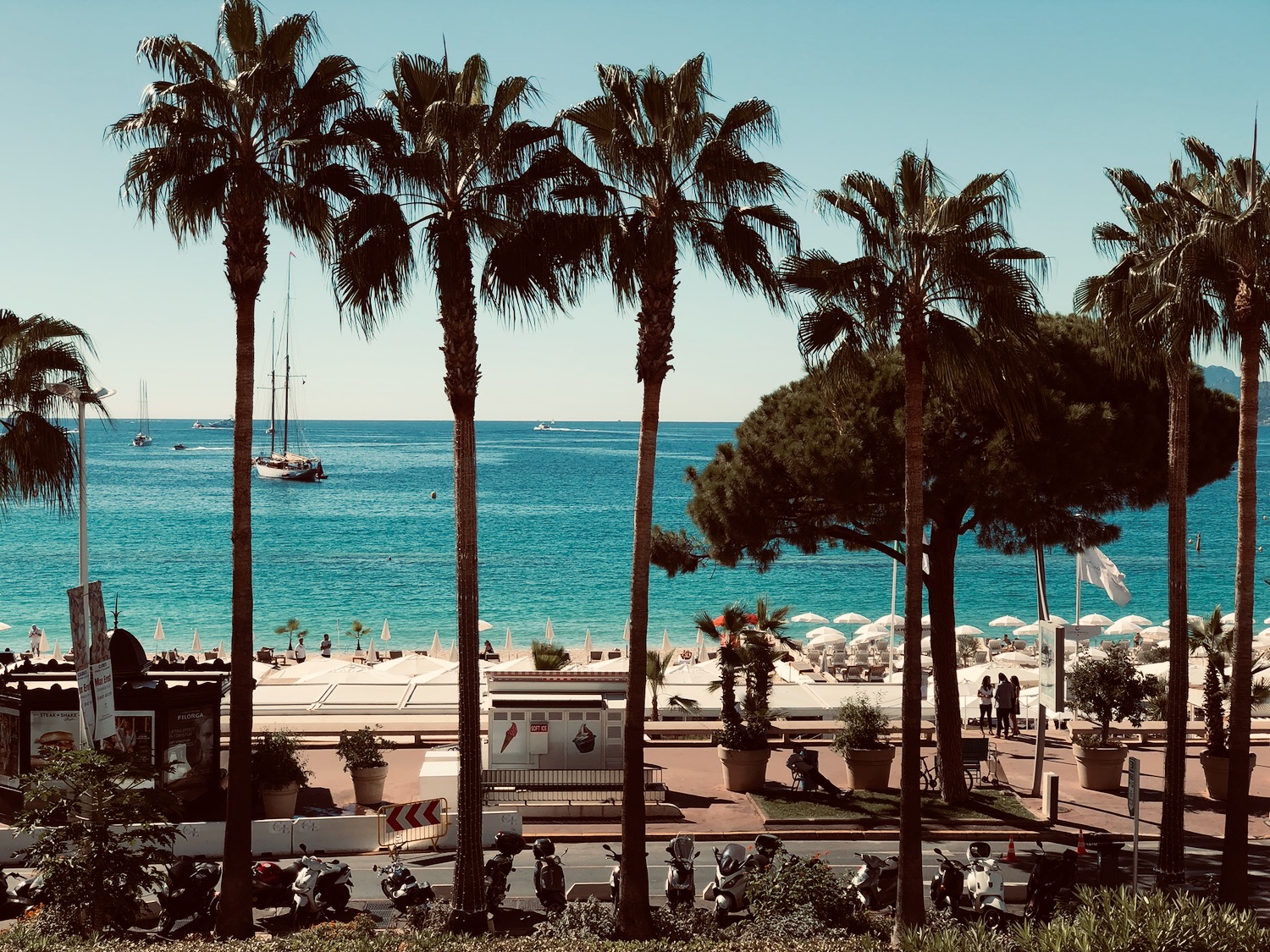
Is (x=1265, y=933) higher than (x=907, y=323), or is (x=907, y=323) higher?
(x=907, y=323)

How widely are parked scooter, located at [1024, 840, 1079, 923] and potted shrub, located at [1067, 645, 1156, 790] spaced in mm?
8075

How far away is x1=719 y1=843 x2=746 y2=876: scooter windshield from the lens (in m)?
15.9

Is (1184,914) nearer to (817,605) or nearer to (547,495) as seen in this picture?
(817,605)

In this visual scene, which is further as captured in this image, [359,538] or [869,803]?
[359,538]

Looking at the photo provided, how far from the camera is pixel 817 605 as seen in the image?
91.4 meters

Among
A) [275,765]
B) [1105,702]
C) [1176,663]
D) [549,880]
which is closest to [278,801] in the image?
[275,765]

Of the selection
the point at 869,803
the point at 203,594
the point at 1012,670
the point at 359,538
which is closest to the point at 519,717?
the point at 869,803

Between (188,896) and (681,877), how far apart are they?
20.7ft

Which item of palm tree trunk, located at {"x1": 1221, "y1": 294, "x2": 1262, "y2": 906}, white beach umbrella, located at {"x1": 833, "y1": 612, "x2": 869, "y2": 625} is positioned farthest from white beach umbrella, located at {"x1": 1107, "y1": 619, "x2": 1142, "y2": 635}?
palm tree trunk, located at {"x1": 1221, "y1": 294, "x2": 1262, "y2": 906}

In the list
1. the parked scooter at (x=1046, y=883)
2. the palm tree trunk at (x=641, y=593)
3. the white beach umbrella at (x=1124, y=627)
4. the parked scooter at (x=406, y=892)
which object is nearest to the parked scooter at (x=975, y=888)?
the parked scooter at (x=1046, y=883)

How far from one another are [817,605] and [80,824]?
81013 mm

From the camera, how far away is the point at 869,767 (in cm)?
2328

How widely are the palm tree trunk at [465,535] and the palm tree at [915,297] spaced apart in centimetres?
450

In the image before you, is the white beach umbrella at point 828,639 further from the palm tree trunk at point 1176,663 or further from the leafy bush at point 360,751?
the palm tree trunk at point 1176,663
